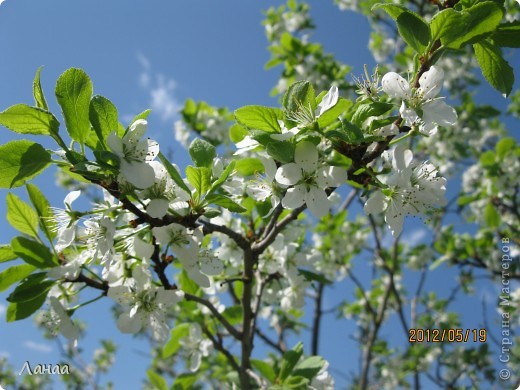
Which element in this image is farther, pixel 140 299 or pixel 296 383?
pixel 296 383

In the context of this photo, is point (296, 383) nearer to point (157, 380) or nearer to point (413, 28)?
point (157, 380)

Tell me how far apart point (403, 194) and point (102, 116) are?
1017 millimetres

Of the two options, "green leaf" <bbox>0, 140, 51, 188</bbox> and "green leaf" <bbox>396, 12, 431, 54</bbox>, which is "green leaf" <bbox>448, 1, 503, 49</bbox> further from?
"green leaf" <bbox>0, 140, 51, 188</bbox>

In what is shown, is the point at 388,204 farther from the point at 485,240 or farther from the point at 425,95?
the point at 485,240

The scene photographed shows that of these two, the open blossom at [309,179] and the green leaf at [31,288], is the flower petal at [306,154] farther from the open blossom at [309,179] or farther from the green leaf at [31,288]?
the green leaf at [31,288]

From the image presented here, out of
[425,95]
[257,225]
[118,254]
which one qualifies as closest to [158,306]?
[118,254]

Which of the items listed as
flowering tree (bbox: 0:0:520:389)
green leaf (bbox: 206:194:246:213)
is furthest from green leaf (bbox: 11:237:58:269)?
green leaf (bbox: 206:194:246:213)

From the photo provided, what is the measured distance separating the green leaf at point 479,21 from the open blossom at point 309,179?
1.79 feet

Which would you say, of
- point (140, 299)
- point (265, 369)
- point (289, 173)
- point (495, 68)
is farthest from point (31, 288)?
point (495, 68)

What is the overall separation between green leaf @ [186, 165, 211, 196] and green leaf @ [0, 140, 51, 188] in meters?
0.42

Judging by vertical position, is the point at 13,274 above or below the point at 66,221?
below

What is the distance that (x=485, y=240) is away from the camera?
5.00 metres

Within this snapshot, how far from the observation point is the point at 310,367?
2.01m

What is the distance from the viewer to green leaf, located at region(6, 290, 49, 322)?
1591 mm
